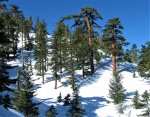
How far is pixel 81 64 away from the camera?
69.7 m

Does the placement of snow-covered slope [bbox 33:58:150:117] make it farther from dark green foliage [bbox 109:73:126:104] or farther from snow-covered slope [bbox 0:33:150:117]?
dark green foliage [bbox 109:73:126:104]

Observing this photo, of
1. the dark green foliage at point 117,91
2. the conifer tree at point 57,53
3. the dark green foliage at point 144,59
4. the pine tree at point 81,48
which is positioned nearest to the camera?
the dark green foliage at point 117,91

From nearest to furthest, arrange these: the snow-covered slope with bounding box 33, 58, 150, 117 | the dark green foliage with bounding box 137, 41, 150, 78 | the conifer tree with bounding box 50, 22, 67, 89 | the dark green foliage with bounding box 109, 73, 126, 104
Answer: the dark green foliage with bounding box 109, 73, 126, 104 → the snow-covered slope with bounding box 33, 58, 150, 117 → the dark green foliage with bounding box 137, 41, 150, 78 → the conifer tree with bounding box 50, 22, 67, 89

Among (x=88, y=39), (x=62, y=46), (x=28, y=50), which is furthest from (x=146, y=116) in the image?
(x=28, y=50)

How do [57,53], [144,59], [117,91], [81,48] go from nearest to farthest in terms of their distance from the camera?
1. [117,91]
2. [144,59]
3. [81,48]
4. [57,53]

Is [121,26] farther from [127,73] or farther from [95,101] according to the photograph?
[95,101]

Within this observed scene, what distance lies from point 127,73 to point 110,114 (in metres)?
20.7

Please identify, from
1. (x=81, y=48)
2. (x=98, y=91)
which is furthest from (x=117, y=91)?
(x=81, y=48)

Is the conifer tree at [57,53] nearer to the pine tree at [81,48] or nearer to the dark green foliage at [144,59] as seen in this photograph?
the pine tree at [81,48]

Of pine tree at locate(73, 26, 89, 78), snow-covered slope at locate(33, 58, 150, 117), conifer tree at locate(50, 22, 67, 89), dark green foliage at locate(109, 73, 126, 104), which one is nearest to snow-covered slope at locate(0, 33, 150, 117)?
snow-covered slope at locate(33, 58, 150, 117)

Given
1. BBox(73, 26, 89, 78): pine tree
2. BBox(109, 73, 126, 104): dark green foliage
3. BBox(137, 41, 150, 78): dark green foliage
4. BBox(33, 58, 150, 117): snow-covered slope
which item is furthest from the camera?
BBox(73, 26, 89, 78): pine tree

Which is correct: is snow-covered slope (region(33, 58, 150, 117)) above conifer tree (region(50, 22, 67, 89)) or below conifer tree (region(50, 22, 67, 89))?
below

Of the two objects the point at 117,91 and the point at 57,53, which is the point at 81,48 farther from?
the point at 117,91

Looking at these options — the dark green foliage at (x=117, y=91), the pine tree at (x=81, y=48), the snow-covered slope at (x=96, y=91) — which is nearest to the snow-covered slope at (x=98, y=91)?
the snow-covered slope at (x=96, y=91)
